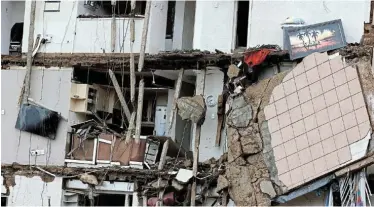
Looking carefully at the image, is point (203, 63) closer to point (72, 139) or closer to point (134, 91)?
point (134, 91)

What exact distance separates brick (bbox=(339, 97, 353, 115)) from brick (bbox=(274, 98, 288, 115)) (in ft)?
3.94

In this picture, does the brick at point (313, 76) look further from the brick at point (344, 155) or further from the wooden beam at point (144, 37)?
the wooden beam at point (144, 37)

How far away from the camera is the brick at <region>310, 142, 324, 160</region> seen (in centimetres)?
1602

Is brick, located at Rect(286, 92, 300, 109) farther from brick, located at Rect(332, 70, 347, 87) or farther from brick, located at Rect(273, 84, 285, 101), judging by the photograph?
brick, located at Rect(332, 70, 347, 87)

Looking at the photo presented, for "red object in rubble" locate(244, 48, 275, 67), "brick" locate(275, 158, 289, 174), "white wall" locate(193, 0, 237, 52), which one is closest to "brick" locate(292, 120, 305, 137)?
"brick" locate(275, 158, 289, 174)

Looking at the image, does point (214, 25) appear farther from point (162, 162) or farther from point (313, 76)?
point (162, 162)

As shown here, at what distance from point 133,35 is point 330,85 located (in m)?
5.25

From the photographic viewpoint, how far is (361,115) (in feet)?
51.7

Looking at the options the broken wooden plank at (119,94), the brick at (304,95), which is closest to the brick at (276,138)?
the brick at (304,95)

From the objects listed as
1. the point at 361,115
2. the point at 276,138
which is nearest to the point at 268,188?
the point at 276,138

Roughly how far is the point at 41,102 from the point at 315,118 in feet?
23.2

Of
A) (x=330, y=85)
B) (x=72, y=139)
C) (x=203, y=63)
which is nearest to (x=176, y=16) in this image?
(x=203, y=63)

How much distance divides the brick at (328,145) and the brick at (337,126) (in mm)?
172

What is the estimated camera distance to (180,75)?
60.2 ft
